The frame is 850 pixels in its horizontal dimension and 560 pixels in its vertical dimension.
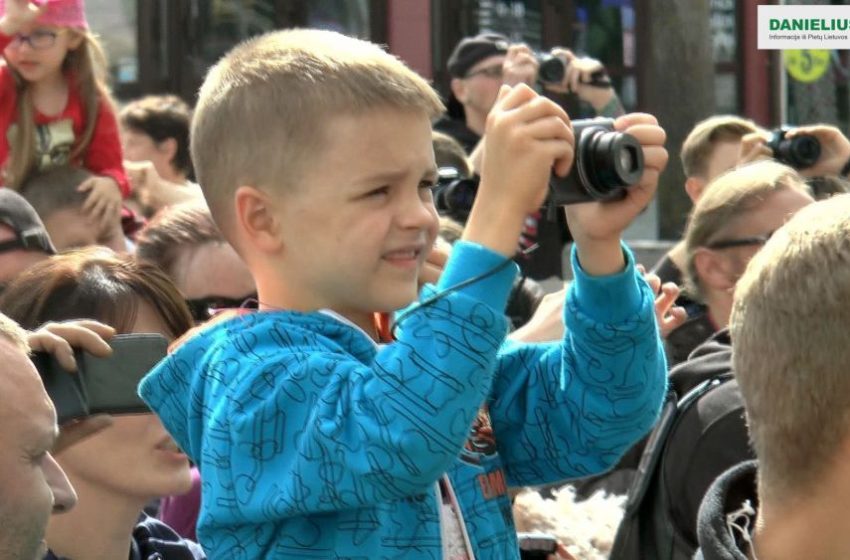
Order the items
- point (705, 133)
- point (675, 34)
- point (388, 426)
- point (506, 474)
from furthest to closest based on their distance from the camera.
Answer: point (675, 34) < point (705, 133) < point (506, 474) < point (388, 426)

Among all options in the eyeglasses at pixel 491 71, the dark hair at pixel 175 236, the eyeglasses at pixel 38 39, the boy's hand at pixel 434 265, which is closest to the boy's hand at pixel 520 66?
the eyeglasses at pixel 491 71

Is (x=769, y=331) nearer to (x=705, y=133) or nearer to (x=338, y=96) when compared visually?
(x=338, y=96)

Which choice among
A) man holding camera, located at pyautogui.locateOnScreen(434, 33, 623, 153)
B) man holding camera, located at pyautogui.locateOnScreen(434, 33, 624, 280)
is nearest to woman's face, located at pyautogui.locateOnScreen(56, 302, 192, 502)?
man holding camera, located at pyautogui.locateOnScreen(434, 33, 624, 280)

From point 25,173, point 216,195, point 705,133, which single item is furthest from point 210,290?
point 705,133

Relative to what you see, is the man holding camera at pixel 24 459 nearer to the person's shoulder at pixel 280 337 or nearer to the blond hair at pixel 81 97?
the person's shoulder at pixel 280 337

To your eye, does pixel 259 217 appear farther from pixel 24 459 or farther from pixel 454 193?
pixel 454 193

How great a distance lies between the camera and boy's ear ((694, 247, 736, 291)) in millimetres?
4230

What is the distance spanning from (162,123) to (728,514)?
547cm

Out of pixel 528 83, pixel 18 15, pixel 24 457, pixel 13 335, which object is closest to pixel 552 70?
pixel 528 83

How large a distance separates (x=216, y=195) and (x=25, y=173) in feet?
10.8

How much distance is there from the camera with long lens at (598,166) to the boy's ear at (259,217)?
347 millimetres

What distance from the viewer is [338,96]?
2.11m

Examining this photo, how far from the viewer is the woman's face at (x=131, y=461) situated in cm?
273

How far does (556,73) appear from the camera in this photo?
6828 millimetres
